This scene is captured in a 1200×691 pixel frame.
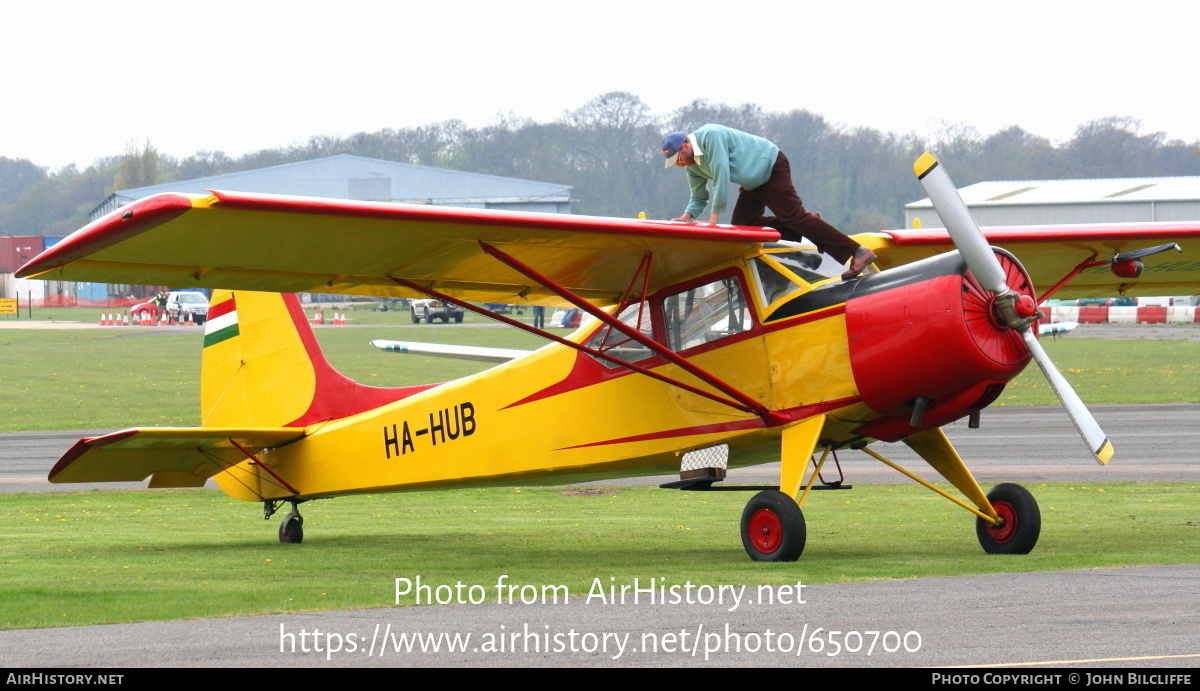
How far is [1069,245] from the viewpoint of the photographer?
10422 millimetres

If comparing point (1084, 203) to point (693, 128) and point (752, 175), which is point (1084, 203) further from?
point (752, 175)

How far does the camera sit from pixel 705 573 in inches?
332

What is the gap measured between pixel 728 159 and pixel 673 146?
416 mm

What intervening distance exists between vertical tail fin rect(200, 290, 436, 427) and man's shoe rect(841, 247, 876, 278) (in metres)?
4.94

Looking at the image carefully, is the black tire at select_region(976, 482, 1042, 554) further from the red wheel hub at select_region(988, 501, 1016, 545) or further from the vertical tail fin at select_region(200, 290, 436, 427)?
the vertical tail fin at select_region(200, 290, 436, 427)

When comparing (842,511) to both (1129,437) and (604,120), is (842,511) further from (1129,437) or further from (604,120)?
(604,120)

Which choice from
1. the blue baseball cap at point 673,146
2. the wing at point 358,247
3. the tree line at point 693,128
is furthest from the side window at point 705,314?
the tree line at point 693,128

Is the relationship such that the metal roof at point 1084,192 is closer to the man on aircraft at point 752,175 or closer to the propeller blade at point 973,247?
the man on aircraft at point 752,175

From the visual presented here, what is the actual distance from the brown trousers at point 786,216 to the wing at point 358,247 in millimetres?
427

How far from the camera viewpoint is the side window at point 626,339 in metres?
10.1

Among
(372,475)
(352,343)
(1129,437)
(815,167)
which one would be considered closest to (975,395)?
(372,475)

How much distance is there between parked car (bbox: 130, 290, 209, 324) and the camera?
7400 cm

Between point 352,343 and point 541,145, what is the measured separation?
83.5 m

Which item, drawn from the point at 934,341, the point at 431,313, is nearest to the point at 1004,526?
the point at 934,341
